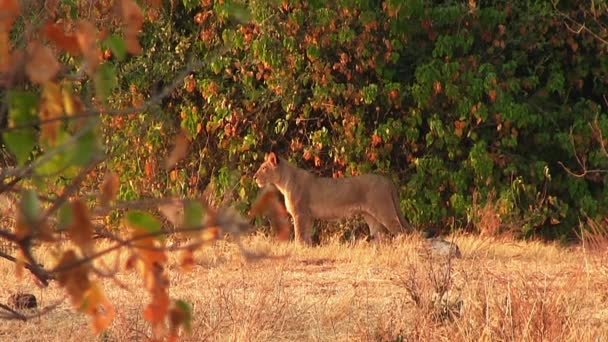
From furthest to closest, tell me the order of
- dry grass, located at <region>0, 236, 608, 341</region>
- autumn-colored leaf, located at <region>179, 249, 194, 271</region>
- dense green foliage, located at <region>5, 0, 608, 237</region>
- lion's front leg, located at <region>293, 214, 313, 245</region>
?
dense green foliage, located at <region>5, 0, 608, 237</region>, lion's front leg, located at <region>293, 214, 313, 245</region>, dry grass, located at <region>0, 236, 608, 341</region>, autumn-colored leaf, located at <region>179, 249, 194, 271</region>

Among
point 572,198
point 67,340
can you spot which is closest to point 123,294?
point 67,340

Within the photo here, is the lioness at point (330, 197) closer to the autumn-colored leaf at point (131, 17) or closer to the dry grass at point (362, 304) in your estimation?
the dry grass at point (362, 304)

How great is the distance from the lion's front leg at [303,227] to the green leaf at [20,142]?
1078cm

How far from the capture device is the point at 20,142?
6.00 feet

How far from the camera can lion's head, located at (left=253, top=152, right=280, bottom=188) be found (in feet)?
41.0

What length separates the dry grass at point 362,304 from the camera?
6074 millimetres

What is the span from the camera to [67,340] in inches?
255

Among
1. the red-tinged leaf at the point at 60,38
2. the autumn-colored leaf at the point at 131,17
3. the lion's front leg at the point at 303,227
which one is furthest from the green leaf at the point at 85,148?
the lion's front leg at the point at 303,227

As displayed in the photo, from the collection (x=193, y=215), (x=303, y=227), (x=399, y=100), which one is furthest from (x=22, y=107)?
(x=399, y=100)

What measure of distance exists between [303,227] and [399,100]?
159 centimetres

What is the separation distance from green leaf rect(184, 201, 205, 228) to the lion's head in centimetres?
1061

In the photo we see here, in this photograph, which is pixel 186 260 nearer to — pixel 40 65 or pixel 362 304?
pixel 40 65

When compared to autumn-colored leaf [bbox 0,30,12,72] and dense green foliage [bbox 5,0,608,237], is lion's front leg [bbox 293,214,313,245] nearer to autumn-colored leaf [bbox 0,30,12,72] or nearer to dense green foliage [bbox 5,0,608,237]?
dense green foliage [bbox 5,0,608,237]

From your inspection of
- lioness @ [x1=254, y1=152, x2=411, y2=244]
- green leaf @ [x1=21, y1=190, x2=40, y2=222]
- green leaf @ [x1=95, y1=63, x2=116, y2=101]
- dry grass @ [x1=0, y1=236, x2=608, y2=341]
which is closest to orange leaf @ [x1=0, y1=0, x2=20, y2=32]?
green leaf @ [x1=95, y1=63, x2=116, y2=101]
